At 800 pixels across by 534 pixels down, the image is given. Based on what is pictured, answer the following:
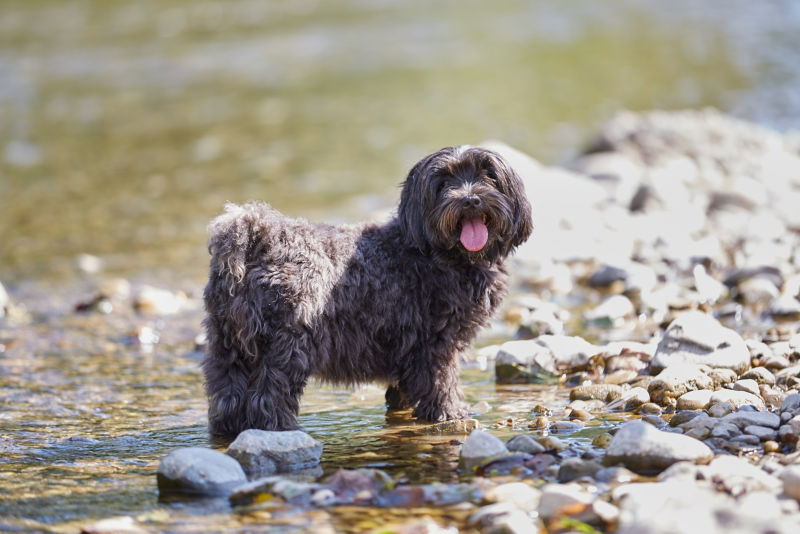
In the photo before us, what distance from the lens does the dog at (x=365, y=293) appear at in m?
6.19

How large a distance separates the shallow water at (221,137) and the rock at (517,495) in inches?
18.8

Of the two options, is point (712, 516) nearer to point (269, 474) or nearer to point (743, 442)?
point (743, 442)

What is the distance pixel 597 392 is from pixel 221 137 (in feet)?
51.1

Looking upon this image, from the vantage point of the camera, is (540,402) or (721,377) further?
(540,402)

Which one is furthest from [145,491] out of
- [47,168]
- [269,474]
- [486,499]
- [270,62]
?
[270,62]

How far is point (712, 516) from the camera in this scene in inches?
175

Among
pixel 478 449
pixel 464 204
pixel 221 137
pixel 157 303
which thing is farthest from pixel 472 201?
pixel 221 137

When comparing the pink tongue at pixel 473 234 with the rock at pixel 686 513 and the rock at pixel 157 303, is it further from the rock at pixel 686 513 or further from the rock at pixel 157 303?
the rock at pixel 157 303

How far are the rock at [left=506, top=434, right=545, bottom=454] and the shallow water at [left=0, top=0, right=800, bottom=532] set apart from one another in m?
0.40

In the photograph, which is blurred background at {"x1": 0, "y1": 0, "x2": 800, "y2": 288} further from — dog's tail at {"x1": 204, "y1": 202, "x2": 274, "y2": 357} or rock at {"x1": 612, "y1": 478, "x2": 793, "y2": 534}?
rock at {"x1": 612, "y1": 478, "x2": 793, "y2": 534}

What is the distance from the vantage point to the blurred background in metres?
15.6

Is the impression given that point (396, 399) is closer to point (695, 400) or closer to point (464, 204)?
point (464, 204)

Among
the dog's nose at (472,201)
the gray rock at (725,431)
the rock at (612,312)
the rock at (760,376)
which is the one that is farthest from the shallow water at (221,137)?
the rock at (612,312)

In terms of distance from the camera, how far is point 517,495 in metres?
5.22
